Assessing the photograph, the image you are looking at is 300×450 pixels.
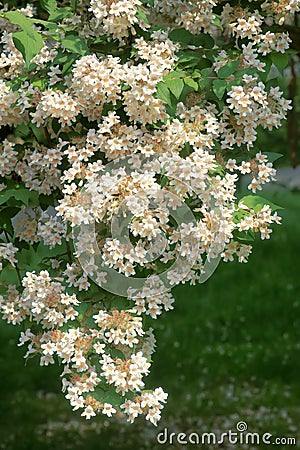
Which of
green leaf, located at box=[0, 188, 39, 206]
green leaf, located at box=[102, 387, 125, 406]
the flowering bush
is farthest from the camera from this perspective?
green leaf, located at box=[0, 188, 39, 206]

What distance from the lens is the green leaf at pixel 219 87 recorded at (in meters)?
2.57

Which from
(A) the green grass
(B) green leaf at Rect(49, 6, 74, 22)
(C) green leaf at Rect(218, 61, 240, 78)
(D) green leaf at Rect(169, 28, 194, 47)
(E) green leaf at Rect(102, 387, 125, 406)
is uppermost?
(B) green leaf at Rect(49, 6, 74, 22)

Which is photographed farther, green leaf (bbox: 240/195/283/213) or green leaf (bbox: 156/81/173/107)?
green leaf (bbox: 240/195/283/213)

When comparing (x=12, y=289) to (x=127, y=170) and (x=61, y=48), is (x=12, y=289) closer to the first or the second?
(x=127, y=170)

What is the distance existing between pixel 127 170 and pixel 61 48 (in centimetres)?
54

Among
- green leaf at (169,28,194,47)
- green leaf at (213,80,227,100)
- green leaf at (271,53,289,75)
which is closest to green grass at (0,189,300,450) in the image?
green leaf at (271,53,289,75)

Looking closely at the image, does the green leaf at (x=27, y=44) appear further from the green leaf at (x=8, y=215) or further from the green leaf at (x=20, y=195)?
the green leaf at (x=8, y=215)

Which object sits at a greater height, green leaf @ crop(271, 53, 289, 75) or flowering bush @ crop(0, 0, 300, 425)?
green leaf @ crop(271, 53, 289, 75)

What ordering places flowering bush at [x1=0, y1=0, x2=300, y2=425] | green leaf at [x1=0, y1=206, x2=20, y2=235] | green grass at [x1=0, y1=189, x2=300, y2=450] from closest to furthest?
flowering bush at [x1=0, y1=0, x2=300, y2=425]
green leaf at [x1=0, y1=206, x2=20, y2=235]
green grass at [x1=0, y1=189, x2=300, y2=450]

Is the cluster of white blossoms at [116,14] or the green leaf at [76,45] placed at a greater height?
the cluster of white blossoms at [116,14]

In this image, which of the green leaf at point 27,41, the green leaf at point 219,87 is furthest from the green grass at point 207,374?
the green leaf at point 27,41

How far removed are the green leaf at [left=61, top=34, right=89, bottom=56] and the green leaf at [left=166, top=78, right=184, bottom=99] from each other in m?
0.31

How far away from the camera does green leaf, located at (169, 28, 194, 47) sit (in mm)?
2766

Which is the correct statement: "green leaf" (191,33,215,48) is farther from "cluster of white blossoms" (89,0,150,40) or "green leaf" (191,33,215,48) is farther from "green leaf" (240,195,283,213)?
"green leaf" (240,195,283,213)
